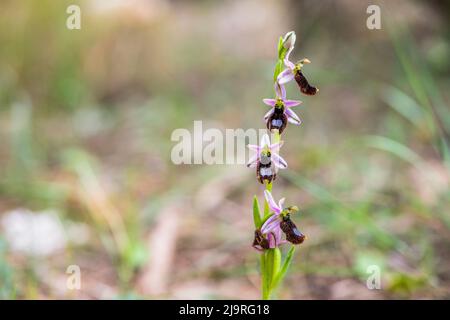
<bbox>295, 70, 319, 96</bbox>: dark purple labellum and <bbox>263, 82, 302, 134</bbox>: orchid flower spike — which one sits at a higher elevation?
<bbox>295, 70, 319, 96</bbox>: dark purple labellum

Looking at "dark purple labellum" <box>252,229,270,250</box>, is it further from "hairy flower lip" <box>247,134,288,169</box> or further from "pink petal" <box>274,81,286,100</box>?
"pink petal" <box>274,81,286,100</box>

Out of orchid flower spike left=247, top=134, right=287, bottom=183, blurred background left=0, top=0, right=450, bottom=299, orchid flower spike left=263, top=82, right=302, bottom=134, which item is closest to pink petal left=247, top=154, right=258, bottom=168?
orchid flower spike left=247, top=134, right=287, bottom=183

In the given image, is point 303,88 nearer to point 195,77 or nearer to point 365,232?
point 365,232

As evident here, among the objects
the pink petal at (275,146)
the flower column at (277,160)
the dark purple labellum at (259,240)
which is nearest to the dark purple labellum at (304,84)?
the flower column at (277,160)

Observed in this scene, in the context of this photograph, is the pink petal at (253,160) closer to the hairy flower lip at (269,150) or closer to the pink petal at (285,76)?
the hairy flower lip at (269,150)

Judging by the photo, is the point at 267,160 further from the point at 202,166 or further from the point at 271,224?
the point at 202,166
